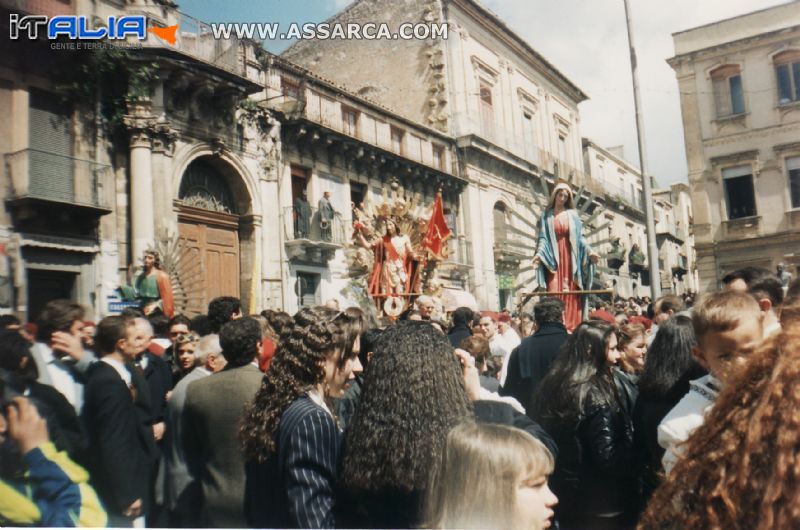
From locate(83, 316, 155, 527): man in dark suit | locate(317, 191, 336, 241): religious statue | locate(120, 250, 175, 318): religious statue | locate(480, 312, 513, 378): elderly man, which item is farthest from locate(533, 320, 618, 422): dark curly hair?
locate(317, 191, 336, 241): religious statue

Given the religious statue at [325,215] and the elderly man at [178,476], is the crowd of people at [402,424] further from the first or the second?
the religious statue at [325,215]

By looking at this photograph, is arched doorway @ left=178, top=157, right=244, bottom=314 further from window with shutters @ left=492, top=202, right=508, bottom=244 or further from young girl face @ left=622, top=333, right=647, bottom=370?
young girl face @ left=622, top=333, right=647, bottom=370

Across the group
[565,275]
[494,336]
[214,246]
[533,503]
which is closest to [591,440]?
[533,503]

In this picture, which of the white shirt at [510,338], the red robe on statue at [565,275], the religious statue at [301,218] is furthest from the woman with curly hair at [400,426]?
the religious statue at [301,218]

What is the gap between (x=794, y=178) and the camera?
3836 mm

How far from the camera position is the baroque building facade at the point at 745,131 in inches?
137

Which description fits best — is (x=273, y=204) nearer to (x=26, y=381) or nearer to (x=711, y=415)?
(x=26, y=381)

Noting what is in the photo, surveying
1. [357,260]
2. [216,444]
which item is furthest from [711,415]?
[357,260]

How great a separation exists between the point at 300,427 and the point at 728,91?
3.53 metres

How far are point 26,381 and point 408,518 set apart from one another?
174 cm

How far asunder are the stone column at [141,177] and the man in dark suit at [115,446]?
272 cm

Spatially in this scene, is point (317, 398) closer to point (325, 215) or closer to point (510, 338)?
point (510, 338)

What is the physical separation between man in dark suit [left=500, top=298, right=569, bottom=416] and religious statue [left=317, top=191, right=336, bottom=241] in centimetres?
244

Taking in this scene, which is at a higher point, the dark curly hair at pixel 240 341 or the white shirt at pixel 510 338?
the dark curly hair at pixel 240 341
